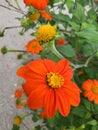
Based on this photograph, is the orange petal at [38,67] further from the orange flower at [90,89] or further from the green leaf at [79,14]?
the green leaf at [79,14]

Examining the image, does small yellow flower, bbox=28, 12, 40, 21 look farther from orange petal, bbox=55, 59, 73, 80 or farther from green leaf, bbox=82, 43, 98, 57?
orange petal, bbox=55, 59, 73, 80

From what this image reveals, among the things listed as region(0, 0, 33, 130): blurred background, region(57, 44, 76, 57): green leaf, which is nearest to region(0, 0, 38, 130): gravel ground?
region(0, 0, 33, 130): blurred background

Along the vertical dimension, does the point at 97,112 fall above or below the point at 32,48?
below

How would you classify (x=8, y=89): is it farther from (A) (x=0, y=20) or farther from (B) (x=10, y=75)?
(A) (x=0, y=20)

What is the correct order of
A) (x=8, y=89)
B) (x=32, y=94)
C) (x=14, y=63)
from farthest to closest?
(x=14, y=63), (x=8, y=89), (x=32, y=94)

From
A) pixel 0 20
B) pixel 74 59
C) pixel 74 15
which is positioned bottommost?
pixel 0 20

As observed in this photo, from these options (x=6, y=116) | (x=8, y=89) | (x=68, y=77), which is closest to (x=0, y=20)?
(x=8, y=89)
